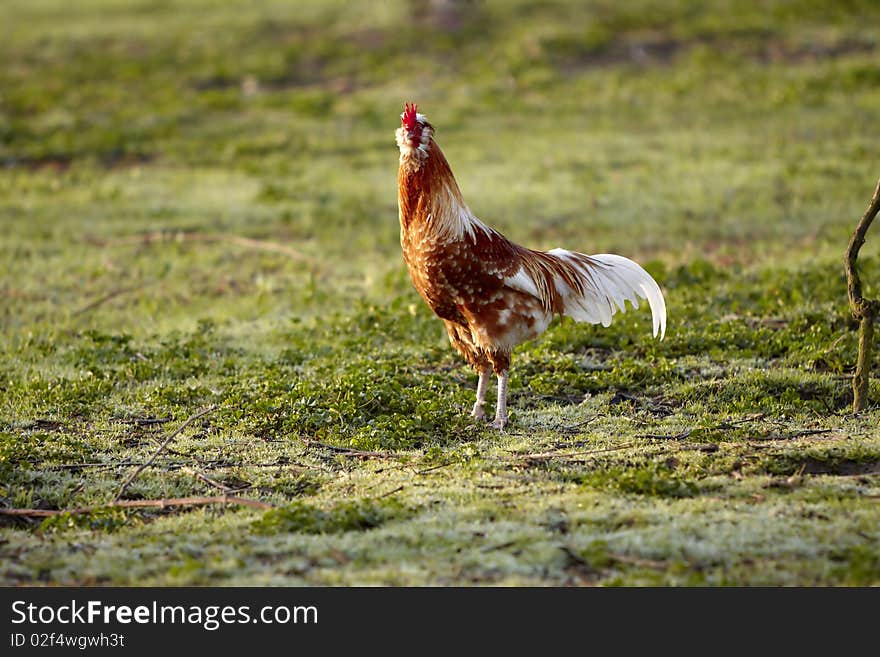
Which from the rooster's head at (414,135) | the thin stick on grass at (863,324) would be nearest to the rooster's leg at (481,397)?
the rooster's head at (414,135)

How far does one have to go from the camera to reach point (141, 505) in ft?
21.4

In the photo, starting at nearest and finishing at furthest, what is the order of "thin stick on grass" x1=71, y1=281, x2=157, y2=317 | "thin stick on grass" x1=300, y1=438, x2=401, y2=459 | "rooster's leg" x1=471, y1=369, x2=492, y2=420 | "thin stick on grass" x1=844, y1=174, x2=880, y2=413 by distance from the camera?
"thin stick on grass" x1=300, y1=438, x2=401, y2=459 < "thin stick on grass" x1=844, y1=174, x2=880, y2=413 < "rooster's leg" x1=471, y1=369, x2=492, y2=420 < "thin stick on grass" x1=71, y1=281, x2=157, y2=317

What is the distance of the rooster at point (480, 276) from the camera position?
7.83 meters

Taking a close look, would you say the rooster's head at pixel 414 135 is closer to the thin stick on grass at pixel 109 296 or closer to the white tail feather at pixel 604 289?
the white tail feather at pixel 604 289

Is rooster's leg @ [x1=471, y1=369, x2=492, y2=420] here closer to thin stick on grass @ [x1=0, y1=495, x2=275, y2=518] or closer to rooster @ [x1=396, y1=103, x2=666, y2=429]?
rooster @ [x1=396, y1=103, x2=666, y2=429]

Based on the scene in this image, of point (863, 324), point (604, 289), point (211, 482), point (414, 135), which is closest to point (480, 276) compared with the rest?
point (414, 135)

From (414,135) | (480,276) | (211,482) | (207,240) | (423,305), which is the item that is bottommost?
(211,482)

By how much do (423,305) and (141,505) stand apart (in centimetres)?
526

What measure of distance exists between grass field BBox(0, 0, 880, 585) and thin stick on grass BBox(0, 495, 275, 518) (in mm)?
66

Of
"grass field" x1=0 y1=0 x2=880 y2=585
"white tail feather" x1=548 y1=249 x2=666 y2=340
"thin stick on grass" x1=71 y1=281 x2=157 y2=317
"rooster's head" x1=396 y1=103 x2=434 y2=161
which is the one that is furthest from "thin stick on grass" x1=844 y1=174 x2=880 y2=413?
"thin stick on grass" x1=71 y1=281 x2=157 y2=317

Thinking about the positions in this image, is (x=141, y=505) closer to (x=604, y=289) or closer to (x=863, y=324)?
(x=604, y=289)

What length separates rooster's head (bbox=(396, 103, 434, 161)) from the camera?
304 inches

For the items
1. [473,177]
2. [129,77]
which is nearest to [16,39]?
[129,77]

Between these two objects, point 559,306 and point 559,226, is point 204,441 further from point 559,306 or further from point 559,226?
point 559,226
